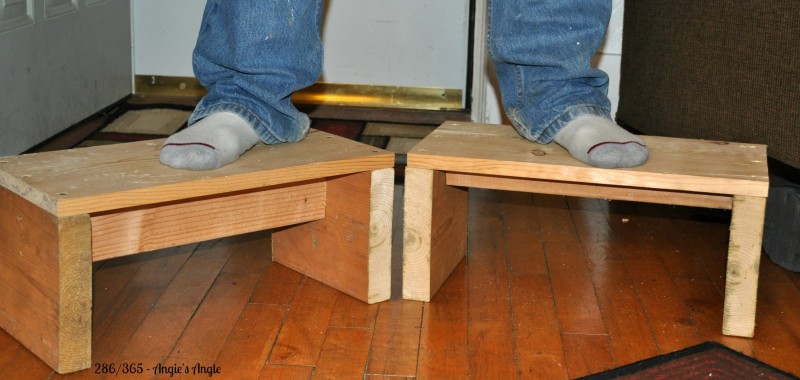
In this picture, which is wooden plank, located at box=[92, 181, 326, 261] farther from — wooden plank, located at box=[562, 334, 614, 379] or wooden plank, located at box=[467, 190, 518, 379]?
wooden plank, located at box=[562, 334, 614, 379]

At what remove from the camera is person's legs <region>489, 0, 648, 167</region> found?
125cm

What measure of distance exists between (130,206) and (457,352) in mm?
407

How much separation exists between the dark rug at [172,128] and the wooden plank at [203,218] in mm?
797

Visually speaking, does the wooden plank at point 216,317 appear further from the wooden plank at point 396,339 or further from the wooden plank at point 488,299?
the wooden plank at point 488,299

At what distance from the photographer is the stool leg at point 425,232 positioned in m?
1.20

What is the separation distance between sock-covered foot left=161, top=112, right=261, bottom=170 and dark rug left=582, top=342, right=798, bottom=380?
495 millimetres

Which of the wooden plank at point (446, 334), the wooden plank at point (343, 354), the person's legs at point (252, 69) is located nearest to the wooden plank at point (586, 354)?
the wooden plank at point (446, 334)

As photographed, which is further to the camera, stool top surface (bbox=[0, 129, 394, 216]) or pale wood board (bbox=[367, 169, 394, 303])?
pale wood board (bbox=[367, 169, 394, 303])

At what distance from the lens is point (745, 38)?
4.65 feet

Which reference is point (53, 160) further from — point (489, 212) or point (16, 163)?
point (489, 212)

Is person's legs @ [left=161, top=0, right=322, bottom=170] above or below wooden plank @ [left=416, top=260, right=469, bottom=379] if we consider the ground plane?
above

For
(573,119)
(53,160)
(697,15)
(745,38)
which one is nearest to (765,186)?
(573,119)

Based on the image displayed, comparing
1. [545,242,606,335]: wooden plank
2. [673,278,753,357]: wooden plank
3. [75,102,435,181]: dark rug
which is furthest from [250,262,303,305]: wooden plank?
[75,102,435,181]: dark rug

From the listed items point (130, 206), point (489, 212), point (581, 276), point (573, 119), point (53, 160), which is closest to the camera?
point (130, 206)
